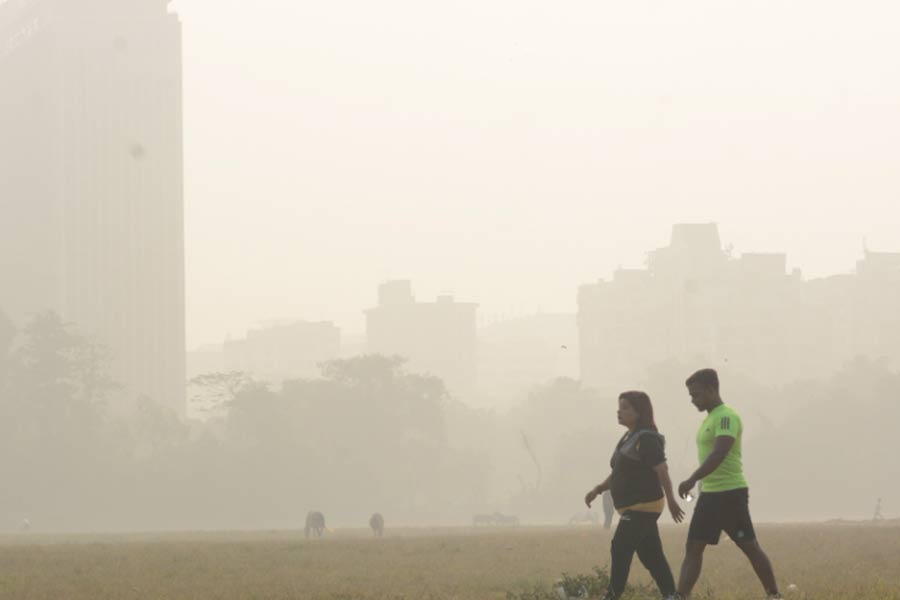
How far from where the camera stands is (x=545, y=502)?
116625mm

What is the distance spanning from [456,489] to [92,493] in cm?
3209

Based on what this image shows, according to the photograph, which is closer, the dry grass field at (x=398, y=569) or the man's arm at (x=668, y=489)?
the man's arm at (x=668, y=489)

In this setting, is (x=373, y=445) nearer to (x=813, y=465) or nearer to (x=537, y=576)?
(x=813, y=465)

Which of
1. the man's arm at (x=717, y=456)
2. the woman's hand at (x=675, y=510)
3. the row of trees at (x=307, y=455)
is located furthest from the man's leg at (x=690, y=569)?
the row of trees at (x=307, y=455)

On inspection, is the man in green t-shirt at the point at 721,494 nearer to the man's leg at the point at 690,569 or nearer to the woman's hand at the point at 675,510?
the man's leg at the point at 690,569

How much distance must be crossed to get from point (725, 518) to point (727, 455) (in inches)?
25.8

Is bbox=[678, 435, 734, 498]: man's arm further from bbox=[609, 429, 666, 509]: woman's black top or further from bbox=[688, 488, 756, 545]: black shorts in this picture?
bbox=[609, 429, 666, 509]: woman's black top

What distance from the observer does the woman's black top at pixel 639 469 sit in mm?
13242

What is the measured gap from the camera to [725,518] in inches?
511

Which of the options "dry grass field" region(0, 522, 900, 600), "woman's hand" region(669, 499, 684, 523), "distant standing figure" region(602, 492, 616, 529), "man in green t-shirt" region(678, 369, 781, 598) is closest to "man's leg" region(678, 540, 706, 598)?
"man in green t-shirt" region(678, 369, 781, 598)

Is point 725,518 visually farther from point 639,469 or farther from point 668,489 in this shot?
point 639,469

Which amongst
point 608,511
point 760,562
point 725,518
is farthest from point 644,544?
point 608,511

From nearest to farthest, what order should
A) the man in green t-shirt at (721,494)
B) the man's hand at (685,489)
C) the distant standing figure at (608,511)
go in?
the man's hand at (685,489) < the man in green t-shirt at (721,494) < the distant standing figure at (608,511)

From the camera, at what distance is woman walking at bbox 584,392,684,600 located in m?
13.2
